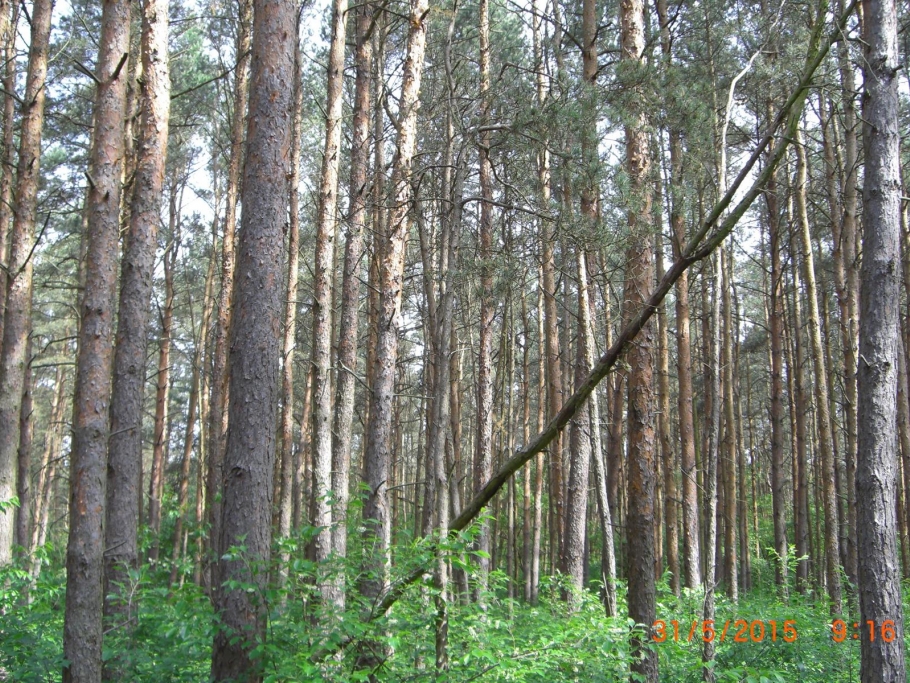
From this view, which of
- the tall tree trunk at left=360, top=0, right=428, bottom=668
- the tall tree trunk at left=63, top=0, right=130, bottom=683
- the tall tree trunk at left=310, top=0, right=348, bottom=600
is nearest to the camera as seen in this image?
the tall tree trunk at left=63, top=0, right=130, bottom=683

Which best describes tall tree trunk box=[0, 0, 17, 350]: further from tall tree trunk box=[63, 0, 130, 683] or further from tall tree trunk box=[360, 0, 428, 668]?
tall tree trunk box=[360, 0, 428, 668]

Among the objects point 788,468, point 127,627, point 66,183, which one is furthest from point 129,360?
point 788,468

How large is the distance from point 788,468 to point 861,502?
2960cm

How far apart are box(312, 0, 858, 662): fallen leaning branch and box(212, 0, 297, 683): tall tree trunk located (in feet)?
2.33

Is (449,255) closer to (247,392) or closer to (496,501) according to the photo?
(247,392)

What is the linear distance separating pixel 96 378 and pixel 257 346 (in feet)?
5.65

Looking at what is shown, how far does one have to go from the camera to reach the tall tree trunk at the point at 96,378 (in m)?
5.02

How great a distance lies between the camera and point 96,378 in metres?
5.56

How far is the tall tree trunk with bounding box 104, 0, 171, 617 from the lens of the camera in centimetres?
708

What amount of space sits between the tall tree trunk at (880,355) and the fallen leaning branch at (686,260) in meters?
2.11

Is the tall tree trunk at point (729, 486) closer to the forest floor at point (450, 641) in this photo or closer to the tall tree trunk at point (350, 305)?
the forest floor at point (450, 641)

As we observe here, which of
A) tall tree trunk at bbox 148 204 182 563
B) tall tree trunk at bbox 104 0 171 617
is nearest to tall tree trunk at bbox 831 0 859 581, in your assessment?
tall tree trunk at bbox 104 0 171 617

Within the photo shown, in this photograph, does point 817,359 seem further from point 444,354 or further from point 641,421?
point 444,354
